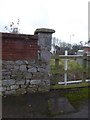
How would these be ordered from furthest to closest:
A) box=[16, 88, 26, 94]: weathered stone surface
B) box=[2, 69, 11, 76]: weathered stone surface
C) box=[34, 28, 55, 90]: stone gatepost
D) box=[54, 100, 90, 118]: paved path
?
box=[34, 28, 55, 90]: stone gatepost < box=[16, 88, 26, 94]: weathered stone surface < box=[2, 69, 11, 76]: weathered stone surface < box=[54, 100, 90, 118]: paved path

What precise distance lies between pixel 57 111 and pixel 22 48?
2072mm

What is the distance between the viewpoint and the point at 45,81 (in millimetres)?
6668

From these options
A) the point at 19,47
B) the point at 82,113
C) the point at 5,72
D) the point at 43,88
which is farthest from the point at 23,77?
the point at 82,113

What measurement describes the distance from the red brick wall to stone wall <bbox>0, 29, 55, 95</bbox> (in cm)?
10

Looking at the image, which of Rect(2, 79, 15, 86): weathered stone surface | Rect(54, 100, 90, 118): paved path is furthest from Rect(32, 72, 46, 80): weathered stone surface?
Rect(54, 100, 90, 118): paved path

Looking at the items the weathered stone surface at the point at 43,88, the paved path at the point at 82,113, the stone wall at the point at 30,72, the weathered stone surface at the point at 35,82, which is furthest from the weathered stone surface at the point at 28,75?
the paved path at the point at 82,113

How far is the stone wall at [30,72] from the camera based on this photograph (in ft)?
20.5

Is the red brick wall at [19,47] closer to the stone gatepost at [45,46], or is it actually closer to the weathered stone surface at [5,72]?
the stone gatepost at [45,46]

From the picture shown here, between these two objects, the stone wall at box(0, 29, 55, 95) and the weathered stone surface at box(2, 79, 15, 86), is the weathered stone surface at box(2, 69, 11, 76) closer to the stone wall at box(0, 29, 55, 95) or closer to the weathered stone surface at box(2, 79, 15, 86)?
the stone wall at box(0, 29, 55, 95)

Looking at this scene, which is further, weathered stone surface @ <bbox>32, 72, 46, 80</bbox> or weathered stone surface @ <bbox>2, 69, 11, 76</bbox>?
weathered stone surface @ <bbox>32, 72, 46, 80</bbox>

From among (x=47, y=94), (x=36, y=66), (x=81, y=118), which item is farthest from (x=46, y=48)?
(x=81, y=118)

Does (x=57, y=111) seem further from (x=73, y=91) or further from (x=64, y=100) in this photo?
(x=73, y=91)

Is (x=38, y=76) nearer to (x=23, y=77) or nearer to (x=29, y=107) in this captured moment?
(x=23, y=77)

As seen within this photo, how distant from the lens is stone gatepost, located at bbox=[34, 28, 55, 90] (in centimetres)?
660
